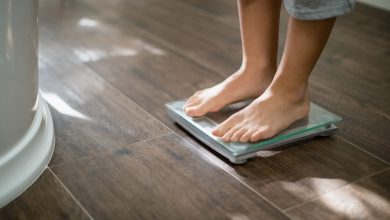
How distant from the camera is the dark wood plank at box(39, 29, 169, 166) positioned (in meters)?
1.02

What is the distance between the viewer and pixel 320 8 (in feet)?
2.97

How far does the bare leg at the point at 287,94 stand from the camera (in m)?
0.96

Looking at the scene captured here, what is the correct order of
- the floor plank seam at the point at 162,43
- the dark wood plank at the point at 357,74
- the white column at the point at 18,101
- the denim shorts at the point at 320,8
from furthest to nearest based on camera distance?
the floor plank seam at the point at 162,43 < the dark wood plank at the point at 357,74 < the denim shorts at the point at 320,8 < the white column at the point at 18,101

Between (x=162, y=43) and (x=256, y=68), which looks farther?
(x=162, y=43)

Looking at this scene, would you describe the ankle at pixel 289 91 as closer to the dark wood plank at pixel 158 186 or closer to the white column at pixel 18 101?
the dark wood plank at pixel 158 186

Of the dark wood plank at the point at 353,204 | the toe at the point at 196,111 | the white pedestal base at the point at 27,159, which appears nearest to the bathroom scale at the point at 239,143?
the toe at the point at 196,111

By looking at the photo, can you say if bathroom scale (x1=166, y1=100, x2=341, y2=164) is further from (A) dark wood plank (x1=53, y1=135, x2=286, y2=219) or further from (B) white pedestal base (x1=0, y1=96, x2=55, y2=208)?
(B) white pedestal base (x1=0, y1=96, x2=55, y2=208)

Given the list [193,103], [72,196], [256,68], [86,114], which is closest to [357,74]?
[256,68]

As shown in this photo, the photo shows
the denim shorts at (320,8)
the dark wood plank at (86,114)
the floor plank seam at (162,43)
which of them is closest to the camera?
the denim shorts at (320,8)

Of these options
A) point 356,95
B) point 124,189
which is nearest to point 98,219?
point 124,189

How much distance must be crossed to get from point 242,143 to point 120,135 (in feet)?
0.83

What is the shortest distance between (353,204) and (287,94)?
0.85 feet

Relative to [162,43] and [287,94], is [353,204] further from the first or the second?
[162,43]

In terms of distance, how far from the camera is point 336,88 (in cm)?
134
